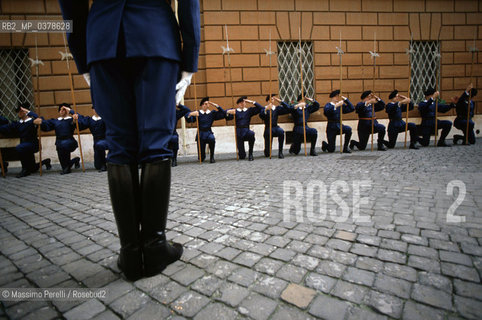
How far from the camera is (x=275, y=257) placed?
1.71 m

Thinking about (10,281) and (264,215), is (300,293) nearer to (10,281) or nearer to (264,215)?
(264,215)

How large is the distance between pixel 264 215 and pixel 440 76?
448 inches

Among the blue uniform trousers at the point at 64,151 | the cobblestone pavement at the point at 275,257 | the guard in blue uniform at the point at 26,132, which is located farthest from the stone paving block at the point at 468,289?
the guard in blue uniform at the point at 26,132

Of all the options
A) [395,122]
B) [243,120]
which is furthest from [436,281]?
[395,122]

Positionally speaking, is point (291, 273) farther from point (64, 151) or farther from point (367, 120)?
point (367, 120)

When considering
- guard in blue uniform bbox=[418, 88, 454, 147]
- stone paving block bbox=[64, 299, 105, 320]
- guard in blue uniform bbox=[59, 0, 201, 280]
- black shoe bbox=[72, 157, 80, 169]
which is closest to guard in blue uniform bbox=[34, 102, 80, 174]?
black shoe bbox=[72, 157, 80, 169]

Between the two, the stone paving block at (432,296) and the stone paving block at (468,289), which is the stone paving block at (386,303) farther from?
the stone paving block at (468,289)

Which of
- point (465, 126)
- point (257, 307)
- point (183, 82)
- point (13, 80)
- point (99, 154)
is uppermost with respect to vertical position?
point (13, 80)

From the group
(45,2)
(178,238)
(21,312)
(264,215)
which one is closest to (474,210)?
(264,215)

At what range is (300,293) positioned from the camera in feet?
4.42

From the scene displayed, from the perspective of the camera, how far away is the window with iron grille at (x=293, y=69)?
9641 mm

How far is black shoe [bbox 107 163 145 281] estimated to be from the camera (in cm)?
151

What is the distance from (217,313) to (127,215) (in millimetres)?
714

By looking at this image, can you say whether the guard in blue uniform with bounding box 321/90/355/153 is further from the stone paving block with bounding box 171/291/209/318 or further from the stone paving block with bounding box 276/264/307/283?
the stone paving block with bounding box 171/291/209/318
